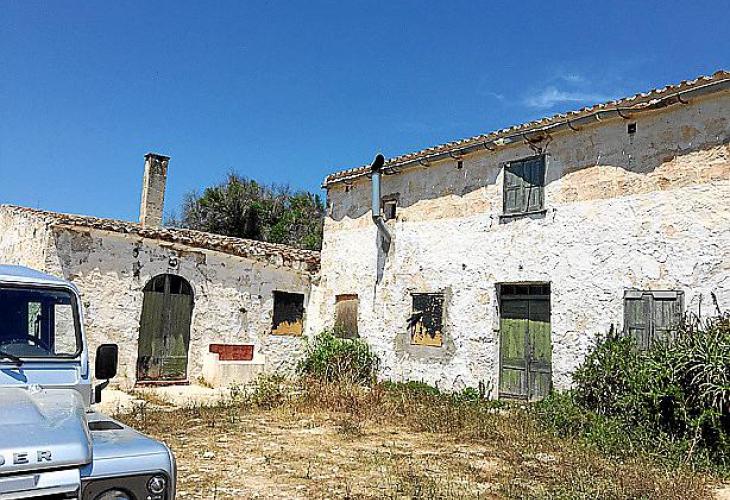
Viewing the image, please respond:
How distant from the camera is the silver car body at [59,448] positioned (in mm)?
2602

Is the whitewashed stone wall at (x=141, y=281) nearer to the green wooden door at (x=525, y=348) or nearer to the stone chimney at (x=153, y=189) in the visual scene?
the stone chimney at (x=153, y=189)

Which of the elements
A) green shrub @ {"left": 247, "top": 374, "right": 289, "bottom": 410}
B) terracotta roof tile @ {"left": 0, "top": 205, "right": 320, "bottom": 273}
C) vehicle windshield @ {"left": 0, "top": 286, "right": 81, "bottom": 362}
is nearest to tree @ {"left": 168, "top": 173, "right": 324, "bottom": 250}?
terracotta roof tile @ {"left": 0, "top": 205, "right": 320, "bottom": 273}

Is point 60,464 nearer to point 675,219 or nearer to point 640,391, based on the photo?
point 640,391

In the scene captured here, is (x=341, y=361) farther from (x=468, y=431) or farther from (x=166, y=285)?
(x=468, y=431)

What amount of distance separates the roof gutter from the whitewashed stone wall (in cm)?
428

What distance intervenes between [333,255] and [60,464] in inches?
Answer: 522

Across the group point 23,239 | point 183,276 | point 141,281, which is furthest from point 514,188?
point 23,239

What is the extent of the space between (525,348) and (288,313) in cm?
680

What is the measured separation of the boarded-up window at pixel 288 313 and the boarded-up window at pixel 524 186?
6.60 m

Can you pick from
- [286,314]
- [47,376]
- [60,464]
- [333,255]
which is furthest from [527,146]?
[60,464]

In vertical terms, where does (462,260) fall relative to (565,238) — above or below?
below

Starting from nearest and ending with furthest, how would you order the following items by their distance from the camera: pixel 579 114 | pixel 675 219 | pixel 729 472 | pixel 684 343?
pixel 729 472 < pixel 684 343 < pixel 675 219 < pixel 579 114

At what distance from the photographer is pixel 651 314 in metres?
9.52

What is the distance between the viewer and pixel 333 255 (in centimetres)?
1590
